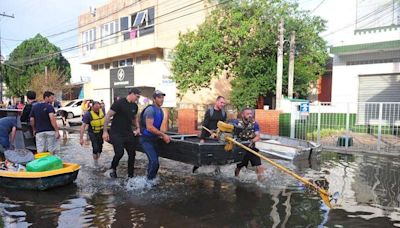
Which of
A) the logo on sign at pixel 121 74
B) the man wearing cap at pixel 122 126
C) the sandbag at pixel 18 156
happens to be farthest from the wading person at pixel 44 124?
the logo on sign at pixel 121 74

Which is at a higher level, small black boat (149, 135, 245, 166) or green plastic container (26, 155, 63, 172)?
small black boat (149, 135, 245, 166)

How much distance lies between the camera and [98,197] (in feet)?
20.7

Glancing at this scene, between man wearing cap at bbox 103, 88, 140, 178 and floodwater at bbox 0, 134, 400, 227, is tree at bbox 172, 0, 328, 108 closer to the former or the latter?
floodwater at bbox 0, 134, 400, 227

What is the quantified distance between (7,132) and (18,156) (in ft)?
3.11

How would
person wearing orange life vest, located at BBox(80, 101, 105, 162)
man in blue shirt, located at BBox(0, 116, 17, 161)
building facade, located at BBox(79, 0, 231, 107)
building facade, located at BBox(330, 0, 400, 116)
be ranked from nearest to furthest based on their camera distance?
1. man in blue shirt, located at BBox(0, 116, 17, 161)
2. person wearing orange life vest, located at BBox(80, 101, 105, 162)
3. building facade, located at BBox(330, 0, 400, 116)
4. building facade, located at BBox(79, 0, 231, 107)

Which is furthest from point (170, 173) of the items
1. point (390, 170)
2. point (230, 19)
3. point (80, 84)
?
point (80, 84)

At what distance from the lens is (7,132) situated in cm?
761

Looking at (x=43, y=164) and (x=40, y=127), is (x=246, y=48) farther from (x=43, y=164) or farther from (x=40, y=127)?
(x=43, y=164)

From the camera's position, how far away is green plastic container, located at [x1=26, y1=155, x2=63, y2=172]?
260 inches

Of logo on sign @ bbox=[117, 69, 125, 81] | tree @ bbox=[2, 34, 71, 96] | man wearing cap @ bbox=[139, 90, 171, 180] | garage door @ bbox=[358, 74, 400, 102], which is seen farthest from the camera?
tree @ bbox=[2, 34, 71, 96]

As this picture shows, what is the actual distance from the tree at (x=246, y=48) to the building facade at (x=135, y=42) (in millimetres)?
2957

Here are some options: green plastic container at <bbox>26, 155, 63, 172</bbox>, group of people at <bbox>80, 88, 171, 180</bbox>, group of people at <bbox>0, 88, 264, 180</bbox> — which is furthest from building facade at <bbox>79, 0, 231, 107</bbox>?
green plastic container at <bbox>26, 155, 63, 172</bbox>

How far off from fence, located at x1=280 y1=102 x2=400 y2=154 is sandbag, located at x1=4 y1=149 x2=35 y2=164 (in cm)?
981

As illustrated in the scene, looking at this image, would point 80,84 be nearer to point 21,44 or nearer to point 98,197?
point 21,44
